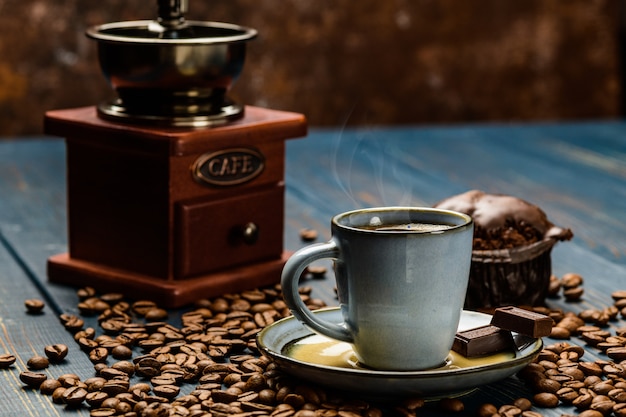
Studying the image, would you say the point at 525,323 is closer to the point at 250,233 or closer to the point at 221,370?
the point at 221,370

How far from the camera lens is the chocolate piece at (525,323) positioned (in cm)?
112

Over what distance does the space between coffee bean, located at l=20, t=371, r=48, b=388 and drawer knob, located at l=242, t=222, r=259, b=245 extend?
47cm

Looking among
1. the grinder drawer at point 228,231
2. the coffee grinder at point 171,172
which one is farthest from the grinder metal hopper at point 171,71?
the grinder drawer at point 228,231

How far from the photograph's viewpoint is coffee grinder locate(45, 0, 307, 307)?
1.46 m

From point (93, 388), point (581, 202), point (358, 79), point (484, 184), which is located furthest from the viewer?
point (358, 79)

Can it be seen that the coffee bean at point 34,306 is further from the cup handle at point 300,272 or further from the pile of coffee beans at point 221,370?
the cup handle at point 300,272

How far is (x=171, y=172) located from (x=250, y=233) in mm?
175

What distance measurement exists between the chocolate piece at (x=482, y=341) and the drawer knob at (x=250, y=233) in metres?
0.50

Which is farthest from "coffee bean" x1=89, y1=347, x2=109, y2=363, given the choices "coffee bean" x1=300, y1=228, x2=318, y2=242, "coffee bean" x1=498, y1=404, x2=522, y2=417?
"coffee bean" x1=300, y1=228, x2=318, y2=242

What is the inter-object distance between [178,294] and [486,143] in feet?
4.55

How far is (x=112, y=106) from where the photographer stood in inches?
61.2

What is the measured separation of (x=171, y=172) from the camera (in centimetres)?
145

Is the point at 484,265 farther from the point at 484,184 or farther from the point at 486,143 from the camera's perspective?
the point at 486,143

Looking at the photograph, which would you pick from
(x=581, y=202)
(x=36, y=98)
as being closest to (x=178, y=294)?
(x=581, y=202)
